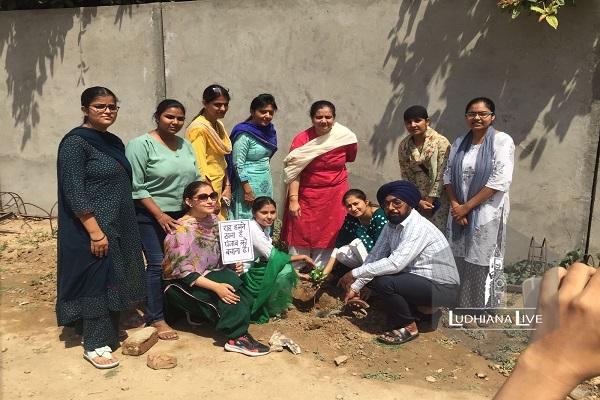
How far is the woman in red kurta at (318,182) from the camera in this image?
168 inches

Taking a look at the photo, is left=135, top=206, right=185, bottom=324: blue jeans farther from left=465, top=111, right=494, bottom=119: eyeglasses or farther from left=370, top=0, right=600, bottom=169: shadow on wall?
left=370, top=0, right=600, bottom=169: shadow on wall

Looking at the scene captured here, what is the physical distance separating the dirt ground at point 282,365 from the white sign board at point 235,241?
589mm

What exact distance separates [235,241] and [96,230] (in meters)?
0.91

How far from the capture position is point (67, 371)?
3.13m

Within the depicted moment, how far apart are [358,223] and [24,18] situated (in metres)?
4.73

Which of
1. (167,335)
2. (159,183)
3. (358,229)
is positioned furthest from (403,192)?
(167,335)

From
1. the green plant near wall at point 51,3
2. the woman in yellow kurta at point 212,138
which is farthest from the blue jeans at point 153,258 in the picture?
the green plant near wall at point 51,3

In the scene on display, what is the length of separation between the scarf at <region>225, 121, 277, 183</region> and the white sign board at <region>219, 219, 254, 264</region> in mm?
946

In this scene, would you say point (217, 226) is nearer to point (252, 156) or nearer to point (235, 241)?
point (235, 241)

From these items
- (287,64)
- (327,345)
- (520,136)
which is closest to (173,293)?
A: (327,345)

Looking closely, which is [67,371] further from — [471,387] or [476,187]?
[476,187]

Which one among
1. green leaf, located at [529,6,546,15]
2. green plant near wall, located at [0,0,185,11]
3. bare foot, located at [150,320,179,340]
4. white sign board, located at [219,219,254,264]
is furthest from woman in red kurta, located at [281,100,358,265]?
green plant near wall, located at [0,0,185,11]

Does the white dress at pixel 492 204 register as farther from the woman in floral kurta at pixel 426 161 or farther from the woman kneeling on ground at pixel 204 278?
the woman kneeling on ground at pixel 204 278

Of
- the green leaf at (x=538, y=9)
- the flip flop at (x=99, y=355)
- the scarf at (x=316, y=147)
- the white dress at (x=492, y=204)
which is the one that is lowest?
the flip flop at (x=99, y=355)
